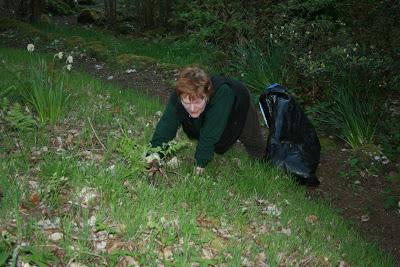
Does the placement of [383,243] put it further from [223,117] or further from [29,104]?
[29,104]

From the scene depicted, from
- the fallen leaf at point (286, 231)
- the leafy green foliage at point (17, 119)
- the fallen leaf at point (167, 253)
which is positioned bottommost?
the fallen leaf at point (286, 231)

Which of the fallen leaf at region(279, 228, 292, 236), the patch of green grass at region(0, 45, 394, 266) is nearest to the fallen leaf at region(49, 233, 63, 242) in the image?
the patch of green grass at region(0, 45, 394, 266)

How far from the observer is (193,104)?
13.6 ft

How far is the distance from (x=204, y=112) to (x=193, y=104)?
32 centimetres

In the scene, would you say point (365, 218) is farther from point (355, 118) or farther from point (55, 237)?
point (55, 237)

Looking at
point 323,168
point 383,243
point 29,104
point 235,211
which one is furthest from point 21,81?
point 383,243

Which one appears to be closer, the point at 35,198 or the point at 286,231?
the point at 35,198

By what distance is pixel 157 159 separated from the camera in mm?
4156

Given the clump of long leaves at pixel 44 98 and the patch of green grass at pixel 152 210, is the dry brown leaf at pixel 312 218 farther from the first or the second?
the clump of long leaves at pixel 44 98

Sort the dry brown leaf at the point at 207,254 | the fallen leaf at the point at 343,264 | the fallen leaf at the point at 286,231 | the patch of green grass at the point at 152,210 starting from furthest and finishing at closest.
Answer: the fallen leaf at the point at 286,231, the fallen leaf at the point at 343,264, the dry brown leaf at the point at 207,254, the patch of green grass at the point at 152,210

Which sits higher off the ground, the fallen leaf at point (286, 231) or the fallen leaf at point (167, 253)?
the fallen leaf at point (167, 253)

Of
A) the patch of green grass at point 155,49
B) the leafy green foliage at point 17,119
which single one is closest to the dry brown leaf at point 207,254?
the leafy green foliage at point 17,119

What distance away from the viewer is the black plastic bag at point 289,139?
5.55 m

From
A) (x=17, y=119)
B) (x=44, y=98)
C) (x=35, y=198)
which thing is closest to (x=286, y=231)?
(x=35, y=198)
